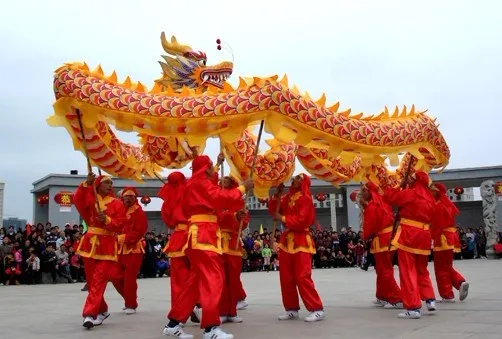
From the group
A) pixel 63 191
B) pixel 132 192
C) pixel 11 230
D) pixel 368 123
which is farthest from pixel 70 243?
pixel 368 123

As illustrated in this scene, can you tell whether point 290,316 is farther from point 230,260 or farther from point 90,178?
point 90,178

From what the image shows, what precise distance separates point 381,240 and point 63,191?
1327cm

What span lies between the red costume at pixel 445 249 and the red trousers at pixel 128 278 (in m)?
3.87

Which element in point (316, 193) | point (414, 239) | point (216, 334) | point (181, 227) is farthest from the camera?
point (316, 193)

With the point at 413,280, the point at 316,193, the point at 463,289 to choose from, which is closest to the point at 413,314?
the point at 413,280

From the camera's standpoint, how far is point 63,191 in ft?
57.5

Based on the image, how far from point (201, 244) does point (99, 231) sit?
5.37ft

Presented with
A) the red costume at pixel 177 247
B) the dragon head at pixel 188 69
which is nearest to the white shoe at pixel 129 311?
the red costume at pixel 177 247

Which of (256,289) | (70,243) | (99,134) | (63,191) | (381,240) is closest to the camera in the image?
(99,134)

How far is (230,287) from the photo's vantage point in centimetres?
598

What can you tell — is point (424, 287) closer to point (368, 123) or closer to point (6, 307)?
point (368, 123)

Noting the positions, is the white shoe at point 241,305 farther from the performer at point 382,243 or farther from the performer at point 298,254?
the performer at point 382,243

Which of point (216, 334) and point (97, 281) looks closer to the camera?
point (216, 334)

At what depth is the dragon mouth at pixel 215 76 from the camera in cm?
693
